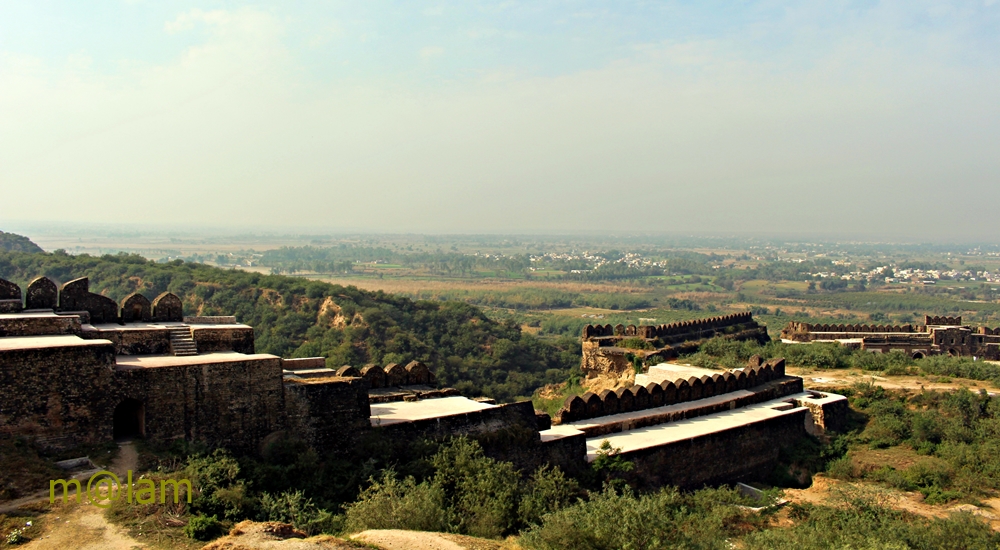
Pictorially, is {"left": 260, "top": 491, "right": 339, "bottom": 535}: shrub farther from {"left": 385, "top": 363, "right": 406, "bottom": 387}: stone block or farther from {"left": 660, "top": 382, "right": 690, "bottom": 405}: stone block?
{"left": 660, "top": 382, "right": 690, "bottom": 405}: stone block

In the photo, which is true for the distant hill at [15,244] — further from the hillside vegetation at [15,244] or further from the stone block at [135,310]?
the stone block at [135,310]

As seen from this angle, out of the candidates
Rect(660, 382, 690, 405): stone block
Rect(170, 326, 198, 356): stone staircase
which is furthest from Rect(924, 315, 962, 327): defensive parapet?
Rect(170, 326, 198, 356): stone staircase

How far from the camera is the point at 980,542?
905 centimetres

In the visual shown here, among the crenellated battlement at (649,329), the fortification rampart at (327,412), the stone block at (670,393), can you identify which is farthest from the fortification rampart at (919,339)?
the fortification rampart at (327,412)

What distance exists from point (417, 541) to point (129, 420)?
3.96m

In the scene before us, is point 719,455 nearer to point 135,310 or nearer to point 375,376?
point 375,376

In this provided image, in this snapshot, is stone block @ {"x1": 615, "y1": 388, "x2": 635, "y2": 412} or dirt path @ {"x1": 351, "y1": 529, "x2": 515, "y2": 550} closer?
dirt path @ {"x1": 351, "y1": 529, "x2": 515, "y2": 550}

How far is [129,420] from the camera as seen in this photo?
8492 millimetres

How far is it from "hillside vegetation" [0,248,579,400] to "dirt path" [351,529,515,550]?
22757mm

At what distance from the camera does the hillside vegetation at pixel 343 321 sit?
3212 cm

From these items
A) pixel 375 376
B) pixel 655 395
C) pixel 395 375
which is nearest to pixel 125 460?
pixel 375 376

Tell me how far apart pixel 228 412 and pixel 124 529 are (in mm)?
2231

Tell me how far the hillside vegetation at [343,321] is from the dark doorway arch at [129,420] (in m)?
21.1

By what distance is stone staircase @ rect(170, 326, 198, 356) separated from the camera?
30.3 ft
